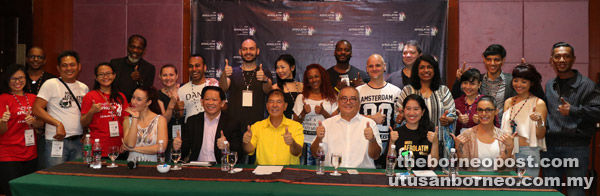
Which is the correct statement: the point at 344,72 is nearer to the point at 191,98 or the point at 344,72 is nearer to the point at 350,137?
the point at 350,137

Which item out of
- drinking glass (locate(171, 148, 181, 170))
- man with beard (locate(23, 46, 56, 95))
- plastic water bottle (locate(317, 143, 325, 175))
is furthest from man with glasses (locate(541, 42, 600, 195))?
man with beard (locate(23, 46, 56, 95))

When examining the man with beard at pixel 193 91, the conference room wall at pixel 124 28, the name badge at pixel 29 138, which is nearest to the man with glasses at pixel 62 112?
the name badge at pixel 29 138

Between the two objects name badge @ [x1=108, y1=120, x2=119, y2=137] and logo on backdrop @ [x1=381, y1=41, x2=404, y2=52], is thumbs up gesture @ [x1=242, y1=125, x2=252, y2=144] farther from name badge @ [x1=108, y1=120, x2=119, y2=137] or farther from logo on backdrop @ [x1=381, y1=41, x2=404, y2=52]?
logo on backdrop @ [x1=381, y1=41, x2=404, y2=52]

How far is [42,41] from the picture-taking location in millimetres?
6434

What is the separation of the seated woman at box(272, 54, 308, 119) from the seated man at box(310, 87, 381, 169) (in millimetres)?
818

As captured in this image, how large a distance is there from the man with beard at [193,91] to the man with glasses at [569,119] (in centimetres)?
352

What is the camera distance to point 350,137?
12.9ft

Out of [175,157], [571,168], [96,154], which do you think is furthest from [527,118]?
[96,154]

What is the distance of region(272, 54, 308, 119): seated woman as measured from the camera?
15.8 feet

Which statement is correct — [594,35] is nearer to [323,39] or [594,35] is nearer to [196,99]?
[323,39]

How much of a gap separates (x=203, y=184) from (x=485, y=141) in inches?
89.1

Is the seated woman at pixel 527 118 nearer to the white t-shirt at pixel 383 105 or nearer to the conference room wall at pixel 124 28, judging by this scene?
the white t-shirt at pixel 383 105

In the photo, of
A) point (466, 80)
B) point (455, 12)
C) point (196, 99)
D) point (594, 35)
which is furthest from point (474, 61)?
point (196, 99)

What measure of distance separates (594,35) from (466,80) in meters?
2.88
